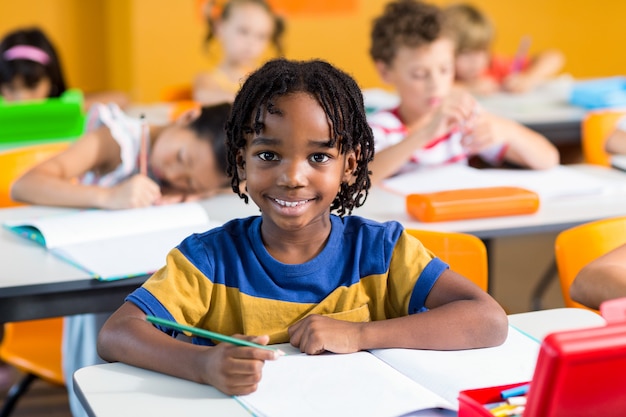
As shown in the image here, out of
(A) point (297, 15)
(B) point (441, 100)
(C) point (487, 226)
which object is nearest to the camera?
(C) point (487, 226)

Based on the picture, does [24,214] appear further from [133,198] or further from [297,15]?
[297,15]

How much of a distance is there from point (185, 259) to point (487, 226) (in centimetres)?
82

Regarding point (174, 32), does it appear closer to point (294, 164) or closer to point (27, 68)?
point (27, 68)

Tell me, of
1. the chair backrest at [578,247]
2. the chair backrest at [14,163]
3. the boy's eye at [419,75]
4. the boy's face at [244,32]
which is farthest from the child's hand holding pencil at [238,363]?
the boy's face at [244,32]

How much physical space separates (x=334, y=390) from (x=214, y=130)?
3.63ft

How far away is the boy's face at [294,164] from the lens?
122 centimetres

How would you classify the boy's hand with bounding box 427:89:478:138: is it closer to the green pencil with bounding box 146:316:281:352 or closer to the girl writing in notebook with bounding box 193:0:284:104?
the green pencil with bounding box 146:316:281:352

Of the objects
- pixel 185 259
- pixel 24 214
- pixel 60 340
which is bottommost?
pixel 60 340

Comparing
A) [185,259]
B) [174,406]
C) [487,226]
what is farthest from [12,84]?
[174,406]

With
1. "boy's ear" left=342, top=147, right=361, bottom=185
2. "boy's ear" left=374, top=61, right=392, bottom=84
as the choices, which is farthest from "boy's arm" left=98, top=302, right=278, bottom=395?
"boy's ear" left=374, top=61, right=392, bottom=84

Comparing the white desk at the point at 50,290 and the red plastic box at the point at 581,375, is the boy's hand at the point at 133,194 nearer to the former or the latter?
the white desk at the point at 50,290

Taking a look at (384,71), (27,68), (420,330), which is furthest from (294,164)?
(27,68)

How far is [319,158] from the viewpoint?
4.10 feet

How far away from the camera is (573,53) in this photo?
589 cm
